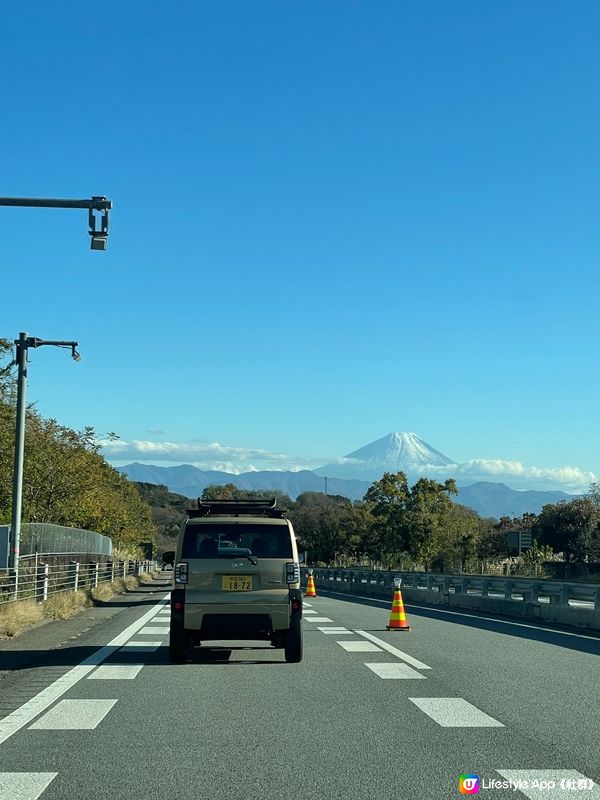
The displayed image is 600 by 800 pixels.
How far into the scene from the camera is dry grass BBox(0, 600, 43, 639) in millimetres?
18859

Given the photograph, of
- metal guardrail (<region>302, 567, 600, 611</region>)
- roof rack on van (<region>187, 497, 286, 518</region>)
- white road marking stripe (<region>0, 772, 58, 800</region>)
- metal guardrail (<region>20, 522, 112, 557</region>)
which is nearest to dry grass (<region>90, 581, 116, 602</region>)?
metal guardrail (<region>20, 522, 112, 557</region>)

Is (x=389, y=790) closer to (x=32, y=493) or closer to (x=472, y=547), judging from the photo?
(x=32, y=493)

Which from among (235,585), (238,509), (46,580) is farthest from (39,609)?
(235,585)

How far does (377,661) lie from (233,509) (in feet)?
9.75

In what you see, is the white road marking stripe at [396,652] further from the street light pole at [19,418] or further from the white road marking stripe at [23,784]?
the street light pole at [19,418]

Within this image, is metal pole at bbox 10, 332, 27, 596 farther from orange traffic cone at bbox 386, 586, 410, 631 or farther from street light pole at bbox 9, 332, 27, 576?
orange traffic cone at bbox 386, 586, 410, 631

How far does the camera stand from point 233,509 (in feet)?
49.1

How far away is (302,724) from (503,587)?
77.6 feet

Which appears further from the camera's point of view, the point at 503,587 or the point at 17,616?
the point at 503,587

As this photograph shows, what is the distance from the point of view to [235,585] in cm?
1363

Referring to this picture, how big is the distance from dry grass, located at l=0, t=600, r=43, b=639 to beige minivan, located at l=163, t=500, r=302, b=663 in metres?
6.15

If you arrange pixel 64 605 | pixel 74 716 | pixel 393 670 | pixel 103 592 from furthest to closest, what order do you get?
pixel 103 592 → pixel 64 605 → pixel 393 670 → pixel 74 716

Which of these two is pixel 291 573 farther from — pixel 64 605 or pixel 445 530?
pixel 445 530

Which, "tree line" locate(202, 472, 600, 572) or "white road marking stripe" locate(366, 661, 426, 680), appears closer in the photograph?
"white road marking stripe" locate(366, 661, 426, 680)
